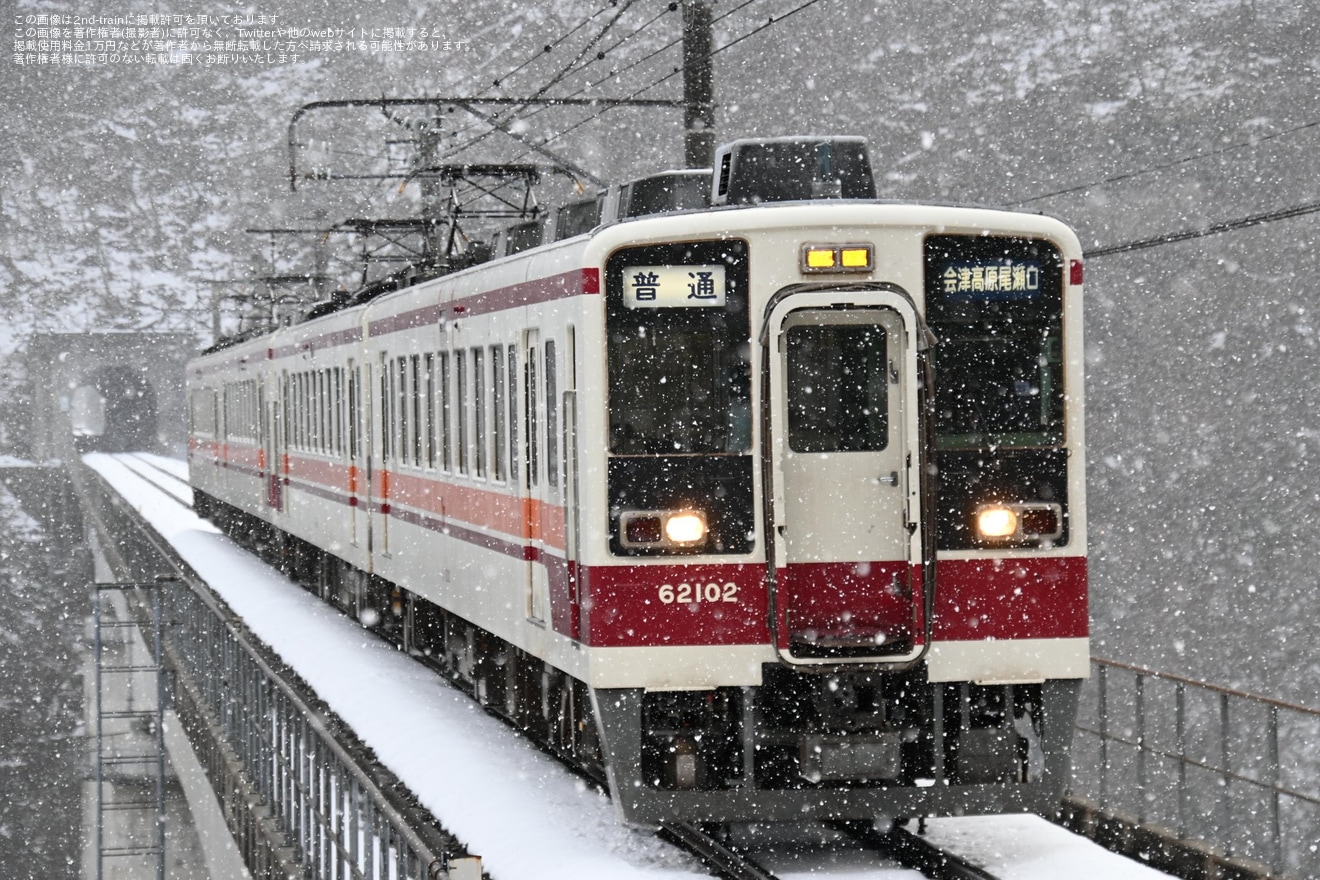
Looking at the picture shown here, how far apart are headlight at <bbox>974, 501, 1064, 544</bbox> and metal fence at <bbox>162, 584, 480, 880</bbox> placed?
2.64 meters

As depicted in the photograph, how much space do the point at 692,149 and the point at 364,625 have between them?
5317mm

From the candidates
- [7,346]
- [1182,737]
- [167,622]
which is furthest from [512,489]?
[7,346]

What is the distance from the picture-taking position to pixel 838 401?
7.96m

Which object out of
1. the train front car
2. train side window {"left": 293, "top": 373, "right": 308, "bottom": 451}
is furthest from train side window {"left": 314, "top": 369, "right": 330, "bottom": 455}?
the train front car

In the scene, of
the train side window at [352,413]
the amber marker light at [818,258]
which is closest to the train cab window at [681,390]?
the amber marker light at [818,258]

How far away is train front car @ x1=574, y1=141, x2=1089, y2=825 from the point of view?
312 inches

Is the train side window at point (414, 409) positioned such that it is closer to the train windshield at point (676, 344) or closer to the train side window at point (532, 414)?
the train side window at point (532, 414)

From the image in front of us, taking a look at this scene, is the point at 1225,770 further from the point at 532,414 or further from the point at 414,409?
the point at 414,409

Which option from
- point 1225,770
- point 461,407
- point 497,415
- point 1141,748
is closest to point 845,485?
point 1141,748

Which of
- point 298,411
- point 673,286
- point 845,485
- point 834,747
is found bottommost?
point 834,747

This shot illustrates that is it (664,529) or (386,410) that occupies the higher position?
(386,410)

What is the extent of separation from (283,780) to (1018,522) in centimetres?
527

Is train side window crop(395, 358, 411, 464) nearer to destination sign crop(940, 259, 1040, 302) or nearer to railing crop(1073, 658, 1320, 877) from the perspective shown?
destination sign crop(940, 259, 1040, 302)

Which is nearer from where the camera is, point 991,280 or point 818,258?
point 818,258
